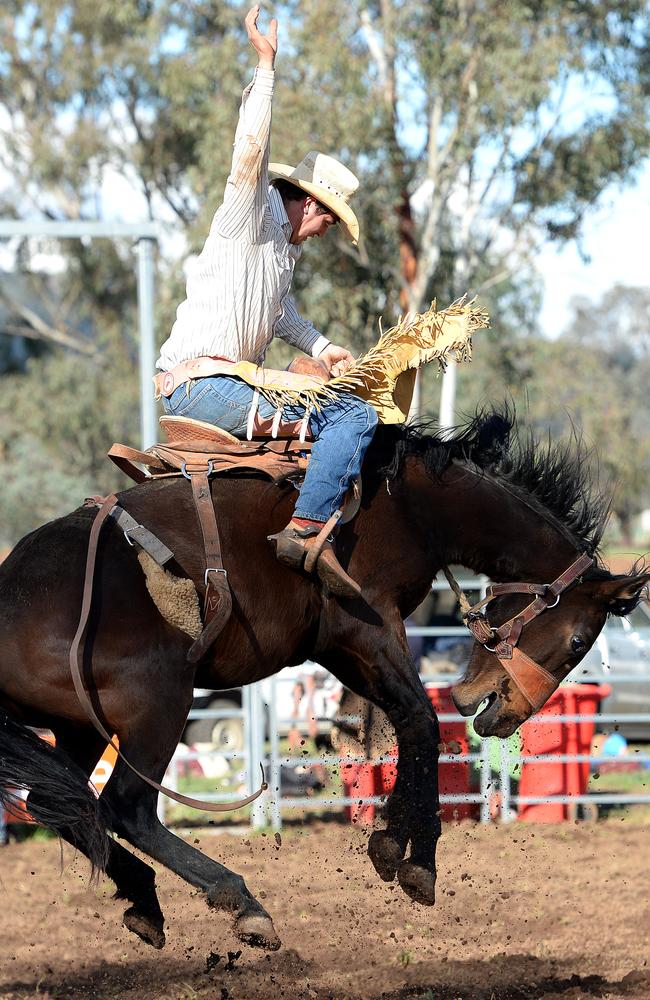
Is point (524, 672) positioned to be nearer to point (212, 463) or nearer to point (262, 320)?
point (212, 463)

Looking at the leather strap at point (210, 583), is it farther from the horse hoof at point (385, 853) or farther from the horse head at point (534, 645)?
the horse head at point (534, 645)

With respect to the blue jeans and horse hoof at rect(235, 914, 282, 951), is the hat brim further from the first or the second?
horse hoof at rect(235, 914, 282, 951)

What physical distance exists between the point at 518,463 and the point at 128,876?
1976 mm

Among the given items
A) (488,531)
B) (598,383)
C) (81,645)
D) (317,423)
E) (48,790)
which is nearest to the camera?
(81,645)

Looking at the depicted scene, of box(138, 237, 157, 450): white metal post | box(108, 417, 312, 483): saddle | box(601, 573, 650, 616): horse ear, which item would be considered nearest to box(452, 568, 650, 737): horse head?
box(601, 573, 650, 616): horse ear

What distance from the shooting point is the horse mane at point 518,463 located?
4406mm

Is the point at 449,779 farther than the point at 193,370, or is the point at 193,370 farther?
the point at 449,779

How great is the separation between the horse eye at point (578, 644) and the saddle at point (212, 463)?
3.18ft

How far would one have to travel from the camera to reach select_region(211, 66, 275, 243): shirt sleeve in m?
3.81

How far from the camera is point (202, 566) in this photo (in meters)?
3.95

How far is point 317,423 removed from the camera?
4.24 metres

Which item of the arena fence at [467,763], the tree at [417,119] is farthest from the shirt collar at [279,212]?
the tree at [417,119]

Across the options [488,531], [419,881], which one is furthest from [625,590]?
[419,881]

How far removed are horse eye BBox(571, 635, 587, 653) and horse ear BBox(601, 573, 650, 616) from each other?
170 millimetres
